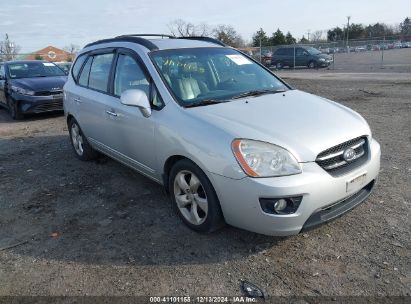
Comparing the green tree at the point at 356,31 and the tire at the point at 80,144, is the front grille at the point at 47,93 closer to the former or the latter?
the tire at the point at 80,144

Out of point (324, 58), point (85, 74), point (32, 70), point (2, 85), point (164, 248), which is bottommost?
point (164, 248)

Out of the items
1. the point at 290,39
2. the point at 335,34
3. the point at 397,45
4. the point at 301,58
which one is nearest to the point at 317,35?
the point at 335,34

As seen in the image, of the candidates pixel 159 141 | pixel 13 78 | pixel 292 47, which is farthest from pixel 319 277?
pixel 292 47

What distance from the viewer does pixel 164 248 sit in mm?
3432

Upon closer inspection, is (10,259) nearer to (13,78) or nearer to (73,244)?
(73,244)

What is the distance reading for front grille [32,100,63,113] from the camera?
A: 10.0m

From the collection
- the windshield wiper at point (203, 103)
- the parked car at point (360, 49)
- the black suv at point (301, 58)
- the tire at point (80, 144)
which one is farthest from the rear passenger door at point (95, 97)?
the parked car at point (360, 49)

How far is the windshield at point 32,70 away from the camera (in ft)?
36.0

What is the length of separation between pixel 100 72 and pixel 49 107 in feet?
19.0

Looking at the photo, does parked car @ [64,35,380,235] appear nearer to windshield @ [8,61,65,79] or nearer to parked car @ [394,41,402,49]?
windshield @ [8,61,65,79]

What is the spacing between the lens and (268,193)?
2.88m

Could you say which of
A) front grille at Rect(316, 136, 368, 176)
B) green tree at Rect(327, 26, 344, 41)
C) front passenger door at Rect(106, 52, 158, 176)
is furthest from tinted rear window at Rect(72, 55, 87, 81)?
green tree at Rect(327, 26, 344, 41)

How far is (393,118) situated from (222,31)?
41.1 metres

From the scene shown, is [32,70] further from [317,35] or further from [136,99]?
[317,35]
